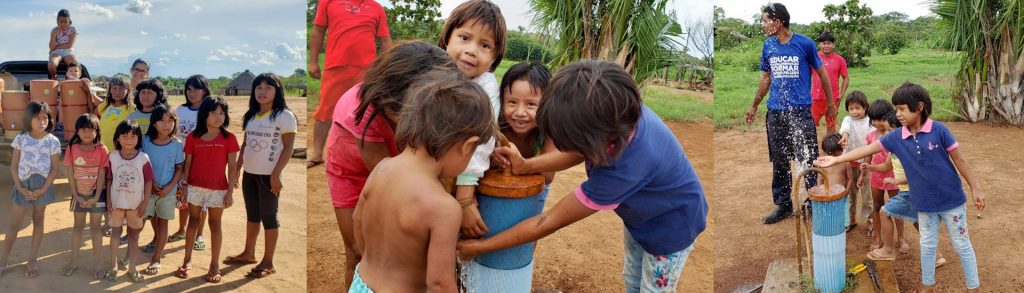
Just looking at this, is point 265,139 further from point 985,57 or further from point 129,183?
point 985,57

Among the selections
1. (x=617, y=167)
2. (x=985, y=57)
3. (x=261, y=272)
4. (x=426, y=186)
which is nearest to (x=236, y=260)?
(x=261, y=272)

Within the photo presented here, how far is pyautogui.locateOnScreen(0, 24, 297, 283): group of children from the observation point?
146 inches

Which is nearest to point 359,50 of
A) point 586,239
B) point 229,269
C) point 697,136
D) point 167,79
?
point 167,79

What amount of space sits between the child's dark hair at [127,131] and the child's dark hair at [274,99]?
0.46 m

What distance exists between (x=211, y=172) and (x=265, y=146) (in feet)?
0.94

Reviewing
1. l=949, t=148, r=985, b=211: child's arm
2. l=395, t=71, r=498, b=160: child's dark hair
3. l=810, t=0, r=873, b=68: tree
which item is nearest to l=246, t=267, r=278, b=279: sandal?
l=395, t=71, r=498, b=160: child's dark hair

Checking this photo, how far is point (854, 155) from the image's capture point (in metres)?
3.61

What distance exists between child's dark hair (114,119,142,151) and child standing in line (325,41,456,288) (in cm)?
135

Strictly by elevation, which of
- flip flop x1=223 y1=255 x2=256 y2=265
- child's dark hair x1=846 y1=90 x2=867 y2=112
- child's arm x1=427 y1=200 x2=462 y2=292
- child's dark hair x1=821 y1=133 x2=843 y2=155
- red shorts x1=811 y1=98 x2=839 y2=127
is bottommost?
flip flop x1=223 y1=255 x2=256 y2=265

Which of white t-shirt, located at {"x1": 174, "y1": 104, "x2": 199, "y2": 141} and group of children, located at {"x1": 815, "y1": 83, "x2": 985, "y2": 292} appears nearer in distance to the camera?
group of children, located at {"x1": 815, "y1": 83, "x2": 985, "y2": 292}

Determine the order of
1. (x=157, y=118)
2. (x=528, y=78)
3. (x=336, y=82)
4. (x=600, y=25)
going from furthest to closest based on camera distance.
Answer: (x=600, y=25) → (x=336, y=82) → (x=157, y=118) → (x=528, y=78)

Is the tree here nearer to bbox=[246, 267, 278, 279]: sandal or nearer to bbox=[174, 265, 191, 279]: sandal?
bbox=[246, 267, 278, 279]: sandal

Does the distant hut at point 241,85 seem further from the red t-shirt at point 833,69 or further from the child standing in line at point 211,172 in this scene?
the red t-shirt at point 833,69

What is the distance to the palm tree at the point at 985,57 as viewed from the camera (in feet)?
12.4
